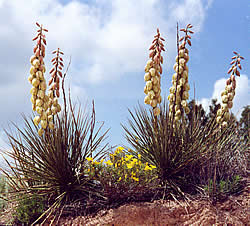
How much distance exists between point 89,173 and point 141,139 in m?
0.95

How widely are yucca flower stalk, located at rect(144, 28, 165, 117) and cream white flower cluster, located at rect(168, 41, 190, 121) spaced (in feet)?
1.55

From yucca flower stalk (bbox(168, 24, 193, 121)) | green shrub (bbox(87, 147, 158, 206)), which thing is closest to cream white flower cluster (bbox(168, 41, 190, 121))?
yucca flower stalk (bbox(168, 24, 193, 121))

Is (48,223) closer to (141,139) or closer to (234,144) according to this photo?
(141,139)

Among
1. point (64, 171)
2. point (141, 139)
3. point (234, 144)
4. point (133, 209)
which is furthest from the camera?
point (234, 144)

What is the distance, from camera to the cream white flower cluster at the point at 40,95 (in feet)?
15.9

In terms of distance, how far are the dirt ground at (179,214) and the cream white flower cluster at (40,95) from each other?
162cm

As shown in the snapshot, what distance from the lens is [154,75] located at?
15.6ft

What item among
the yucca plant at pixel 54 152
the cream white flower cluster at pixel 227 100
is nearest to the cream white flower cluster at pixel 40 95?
the yucca plant at pixel 54 152

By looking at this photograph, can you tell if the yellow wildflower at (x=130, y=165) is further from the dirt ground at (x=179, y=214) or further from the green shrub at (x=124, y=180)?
the dirt ground at (x=179, y=214)

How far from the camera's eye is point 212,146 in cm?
521

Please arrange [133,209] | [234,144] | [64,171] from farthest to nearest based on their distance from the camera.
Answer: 1. [234,144]
2. [64,171]
3. [133,209]

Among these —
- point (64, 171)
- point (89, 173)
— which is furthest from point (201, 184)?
point (64, 171)

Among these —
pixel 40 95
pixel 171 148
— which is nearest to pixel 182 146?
pixel 171 148

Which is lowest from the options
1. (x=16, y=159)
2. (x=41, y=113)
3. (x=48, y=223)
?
(x=48, y=223)
